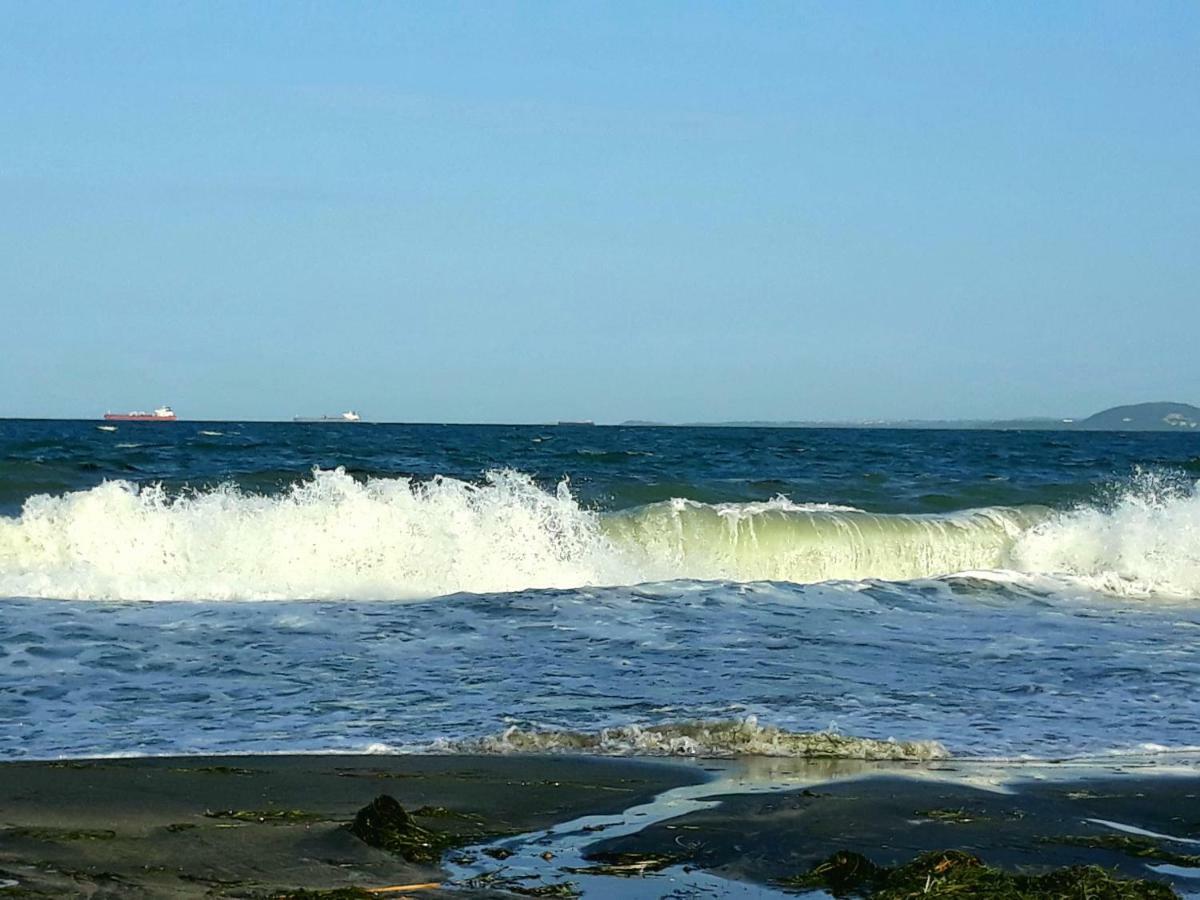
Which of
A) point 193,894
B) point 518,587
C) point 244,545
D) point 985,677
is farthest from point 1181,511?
point 193,894

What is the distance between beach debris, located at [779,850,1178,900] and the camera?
429cm

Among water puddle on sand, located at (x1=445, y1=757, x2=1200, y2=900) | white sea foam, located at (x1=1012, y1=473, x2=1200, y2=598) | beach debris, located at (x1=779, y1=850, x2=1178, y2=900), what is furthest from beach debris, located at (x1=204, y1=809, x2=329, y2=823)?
white sea foam, located at (x1=1012, y1=473, x2=1200, y2=598)

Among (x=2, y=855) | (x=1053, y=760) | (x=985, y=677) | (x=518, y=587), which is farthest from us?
(x=518, y=587)

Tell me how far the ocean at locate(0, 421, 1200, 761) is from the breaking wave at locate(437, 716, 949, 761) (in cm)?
2

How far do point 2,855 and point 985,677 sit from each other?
20.3 ft

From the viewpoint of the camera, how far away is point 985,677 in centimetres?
896

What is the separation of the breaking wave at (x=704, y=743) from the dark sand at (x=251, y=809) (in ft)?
0.89

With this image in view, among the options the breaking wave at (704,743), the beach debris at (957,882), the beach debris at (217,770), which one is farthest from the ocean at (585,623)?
the beach debris at (957,882)

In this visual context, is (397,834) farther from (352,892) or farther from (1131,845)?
(1131,845)

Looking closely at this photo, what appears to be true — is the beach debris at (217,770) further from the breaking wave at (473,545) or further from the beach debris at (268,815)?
the breaking wave at (473,545)

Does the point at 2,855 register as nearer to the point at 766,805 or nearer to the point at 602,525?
the point at 766,805

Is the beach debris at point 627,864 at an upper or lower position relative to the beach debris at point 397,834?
lower

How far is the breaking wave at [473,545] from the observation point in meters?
14.2

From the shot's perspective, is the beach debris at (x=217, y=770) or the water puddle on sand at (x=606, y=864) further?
the beach debris at (x=217, y=770)
